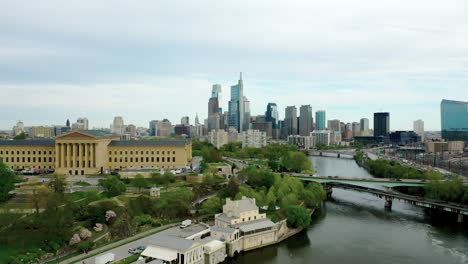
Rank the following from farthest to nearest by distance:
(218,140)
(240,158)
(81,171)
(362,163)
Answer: (218,140)
(362,163)
(240,158)
(81,171)

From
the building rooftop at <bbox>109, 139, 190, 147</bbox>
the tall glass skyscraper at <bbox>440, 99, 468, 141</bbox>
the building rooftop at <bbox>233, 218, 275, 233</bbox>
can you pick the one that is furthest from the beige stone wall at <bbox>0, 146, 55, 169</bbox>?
the tall glass skyscraper at <bbox>440, 99, 468, 141</bbox>

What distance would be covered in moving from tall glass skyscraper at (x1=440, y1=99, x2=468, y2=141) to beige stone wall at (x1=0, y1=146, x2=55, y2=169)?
181751 mm

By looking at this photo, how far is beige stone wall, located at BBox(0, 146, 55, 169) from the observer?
204 feet

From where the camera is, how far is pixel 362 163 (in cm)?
10600

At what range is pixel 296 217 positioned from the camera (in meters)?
38.5

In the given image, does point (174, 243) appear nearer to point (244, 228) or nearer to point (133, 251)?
point (133, 251)

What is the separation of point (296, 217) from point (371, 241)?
7305 mm

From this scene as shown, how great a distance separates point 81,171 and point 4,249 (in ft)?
103

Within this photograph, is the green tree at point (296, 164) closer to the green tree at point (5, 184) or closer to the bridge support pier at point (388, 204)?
the bridge support pier at point (388, 204)

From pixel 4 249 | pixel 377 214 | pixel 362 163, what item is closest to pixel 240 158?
pixel 362 163

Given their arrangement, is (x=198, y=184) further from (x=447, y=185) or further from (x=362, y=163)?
(x=362, y=163)

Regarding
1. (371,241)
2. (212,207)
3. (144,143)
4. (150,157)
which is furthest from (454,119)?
(212,207)

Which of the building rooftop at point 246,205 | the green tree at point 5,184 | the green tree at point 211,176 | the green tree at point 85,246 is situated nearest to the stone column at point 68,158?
the green tree at point 5,184

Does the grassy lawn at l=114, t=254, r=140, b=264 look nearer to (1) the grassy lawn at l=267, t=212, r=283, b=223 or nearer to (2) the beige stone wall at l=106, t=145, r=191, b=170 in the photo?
(1) the grassy lawn at l=267, t=212, r=283, b=223
